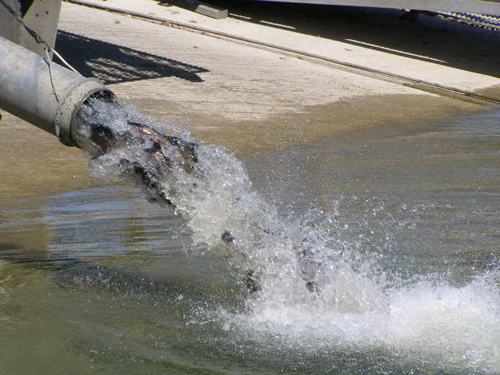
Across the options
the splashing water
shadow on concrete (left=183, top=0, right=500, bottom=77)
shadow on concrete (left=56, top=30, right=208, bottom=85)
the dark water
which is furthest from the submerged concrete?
the splashing water

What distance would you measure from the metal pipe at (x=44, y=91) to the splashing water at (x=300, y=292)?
0.31 ft

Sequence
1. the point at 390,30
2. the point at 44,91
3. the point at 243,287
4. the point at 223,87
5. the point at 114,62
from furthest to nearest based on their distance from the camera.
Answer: the point at 390,30
the point at 114,62
the point at 223,87
the point at 243,287
the point at 44,91

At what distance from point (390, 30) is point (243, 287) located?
1099 centimetres

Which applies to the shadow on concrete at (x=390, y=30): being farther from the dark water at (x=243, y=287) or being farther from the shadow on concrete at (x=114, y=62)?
the dark water at (x=243, y=287)

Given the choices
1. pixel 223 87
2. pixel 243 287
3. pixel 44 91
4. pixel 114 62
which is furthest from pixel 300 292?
pixel 114 62

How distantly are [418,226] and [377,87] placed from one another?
555 centimetres

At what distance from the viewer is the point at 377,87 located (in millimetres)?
11844

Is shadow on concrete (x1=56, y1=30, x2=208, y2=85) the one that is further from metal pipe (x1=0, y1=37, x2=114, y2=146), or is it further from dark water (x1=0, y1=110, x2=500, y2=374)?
metal pipe (x1=0, y1=37, x2=114, y2=146)

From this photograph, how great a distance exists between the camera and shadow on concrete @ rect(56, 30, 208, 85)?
35.5 ft

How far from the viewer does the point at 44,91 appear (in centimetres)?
466

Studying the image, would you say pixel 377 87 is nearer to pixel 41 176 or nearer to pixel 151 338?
pixel 41 176

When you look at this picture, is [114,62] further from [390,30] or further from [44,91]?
[44,91]

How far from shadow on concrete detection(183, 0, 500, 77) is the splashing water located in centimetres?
859

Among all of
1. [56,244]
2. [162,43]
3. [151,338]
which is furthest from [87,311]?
[162,43]
